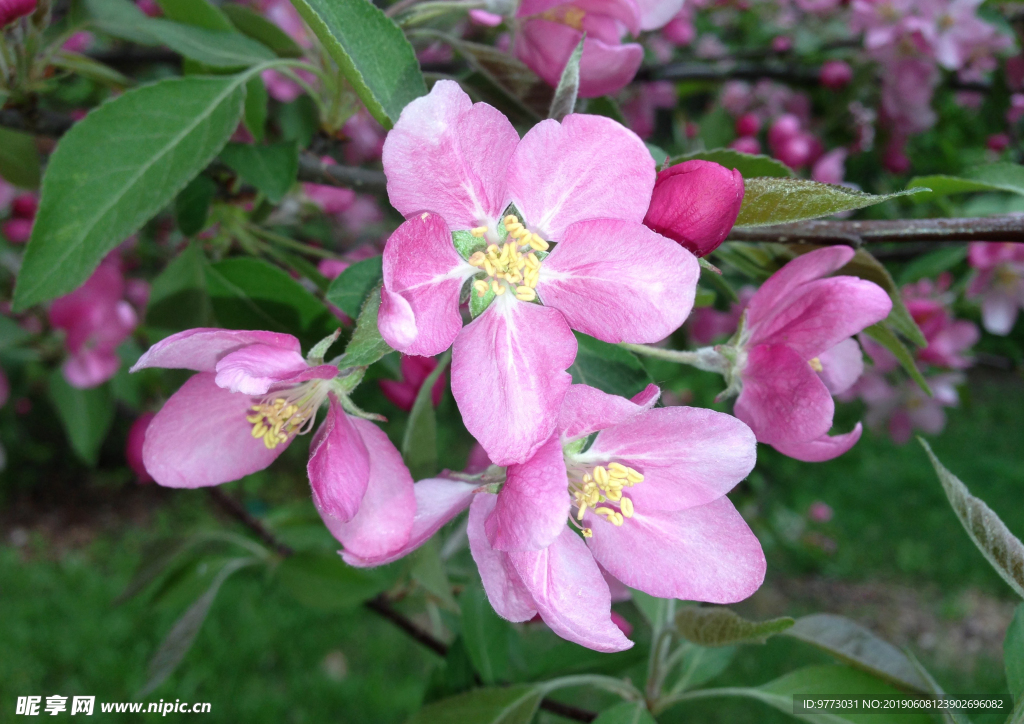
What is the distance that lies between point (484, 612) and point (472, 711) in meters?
0.22

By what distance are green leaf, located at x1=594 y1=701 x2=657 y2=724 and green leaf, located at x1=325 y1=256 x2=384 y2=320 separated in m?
0.68

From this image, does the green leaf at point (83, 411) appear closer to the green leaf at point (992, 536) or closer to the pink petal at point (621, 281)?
the pink petal at point (621, 281)

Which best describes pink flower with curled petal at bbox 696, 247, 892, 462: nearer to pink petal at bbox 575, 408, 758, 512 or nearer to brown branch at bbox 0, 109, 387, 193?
pink petal at bbox 575, 408, 758, 512

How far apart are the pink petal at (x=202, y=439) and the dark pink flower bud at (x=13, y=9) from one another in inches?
20.7

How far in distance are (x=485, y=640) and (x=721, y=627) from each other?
0.56 meters

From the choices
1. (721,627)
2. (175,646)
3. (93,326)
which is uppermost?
(721,627)

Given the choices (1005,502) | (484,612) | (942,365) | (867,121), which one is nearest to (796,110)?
(867,121)

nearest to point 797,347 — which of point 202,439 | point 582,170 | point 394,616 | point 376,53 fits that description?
point 582,170

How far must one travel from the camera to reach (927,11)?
2.09m

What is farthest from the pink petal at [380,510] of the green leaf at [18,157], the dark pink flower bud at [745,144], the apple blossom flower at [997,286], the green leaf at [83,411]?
the dark pink flower bud at [745,144]

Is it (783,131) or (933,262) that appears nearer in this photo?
(933,262)

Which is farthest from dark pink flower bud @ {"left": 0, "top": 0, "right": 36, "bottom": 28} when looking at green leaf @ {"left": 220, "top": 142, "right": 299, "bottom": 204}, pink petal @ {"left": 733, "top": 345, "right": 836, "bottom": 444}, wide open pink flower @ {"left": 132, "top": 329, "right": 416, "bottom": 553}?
pink petal @ {"left": 733, "top": 345, "right": 836, "bottom": 444}

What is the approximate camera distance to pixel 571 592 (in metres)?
0.64

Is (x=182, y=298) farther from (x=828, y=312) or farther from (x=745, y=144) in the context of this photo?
(x=745, y=144)
